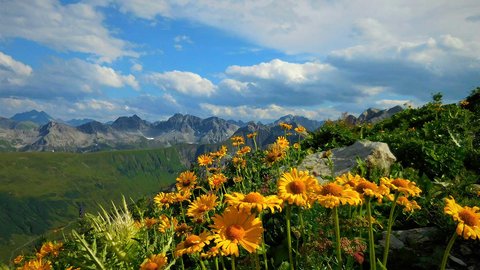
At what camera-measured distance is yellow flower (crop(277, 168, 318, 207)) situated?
3283 millimetres

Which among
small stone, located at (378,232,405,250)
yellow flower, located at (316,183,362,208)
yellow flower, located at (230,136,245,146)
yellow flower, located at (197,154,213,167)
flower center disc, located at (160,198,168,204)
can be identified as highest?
yellow flower, located at (230,136,245,146)

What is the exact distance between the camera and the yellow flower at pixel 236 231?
2778mm

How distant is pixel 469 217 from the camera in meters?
3.18

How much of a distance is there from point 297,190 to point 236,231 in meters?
0.77

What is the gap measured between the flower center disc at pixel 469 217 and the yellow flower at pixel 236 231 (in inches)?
66.1

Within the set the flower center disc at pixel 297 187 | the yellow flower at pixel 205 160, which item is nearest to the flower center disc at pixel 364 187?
the flower center disc at pixel 297 187

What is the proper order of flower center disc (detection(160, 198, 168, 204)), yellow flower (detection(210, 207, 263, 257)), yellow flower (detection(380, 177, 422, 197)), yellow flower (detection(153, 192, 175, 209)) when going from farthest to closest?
flower center disc (detection(160, 198, 168, 204)) < yellow flower (detection(153, 192, 175, 209)) < yellow flower (detection(380, 177, 422, 197)) < yellow flower (detection(210, 207, 263, 257))

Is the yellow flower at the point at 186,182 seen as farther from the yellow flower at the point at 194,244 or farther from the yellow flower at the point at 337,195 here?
the yellow flower at the point at 337,195

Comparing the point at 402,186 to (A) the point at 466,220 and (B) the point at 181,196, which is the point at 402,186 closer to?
(A) the point at 466,220

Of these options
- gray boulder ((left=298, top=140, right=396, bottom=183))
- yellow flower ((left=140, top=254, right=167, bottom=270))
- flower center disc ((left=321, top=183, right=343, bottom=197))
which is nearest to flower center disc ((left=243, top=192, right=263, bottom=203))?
flower center disc ((left=321, top=183, right=343, bottom=197))

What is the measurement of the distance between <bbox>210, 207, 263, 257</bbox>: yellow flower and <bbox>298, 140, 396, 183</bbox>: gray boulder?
6.39 meters

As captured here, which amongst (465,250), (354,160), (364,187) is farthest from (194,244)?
(354,160)

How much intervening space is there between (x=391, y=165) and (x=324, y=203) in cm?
708

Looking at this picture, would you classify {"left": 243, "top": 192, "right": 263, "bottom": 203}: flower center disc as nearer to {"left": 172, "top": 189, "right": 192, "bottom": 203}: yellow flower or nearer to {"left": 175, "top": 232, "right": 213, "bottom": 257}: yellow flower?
{"left": 175, "top": 232, "right": 213, "bottom": 257}: yellow flower
